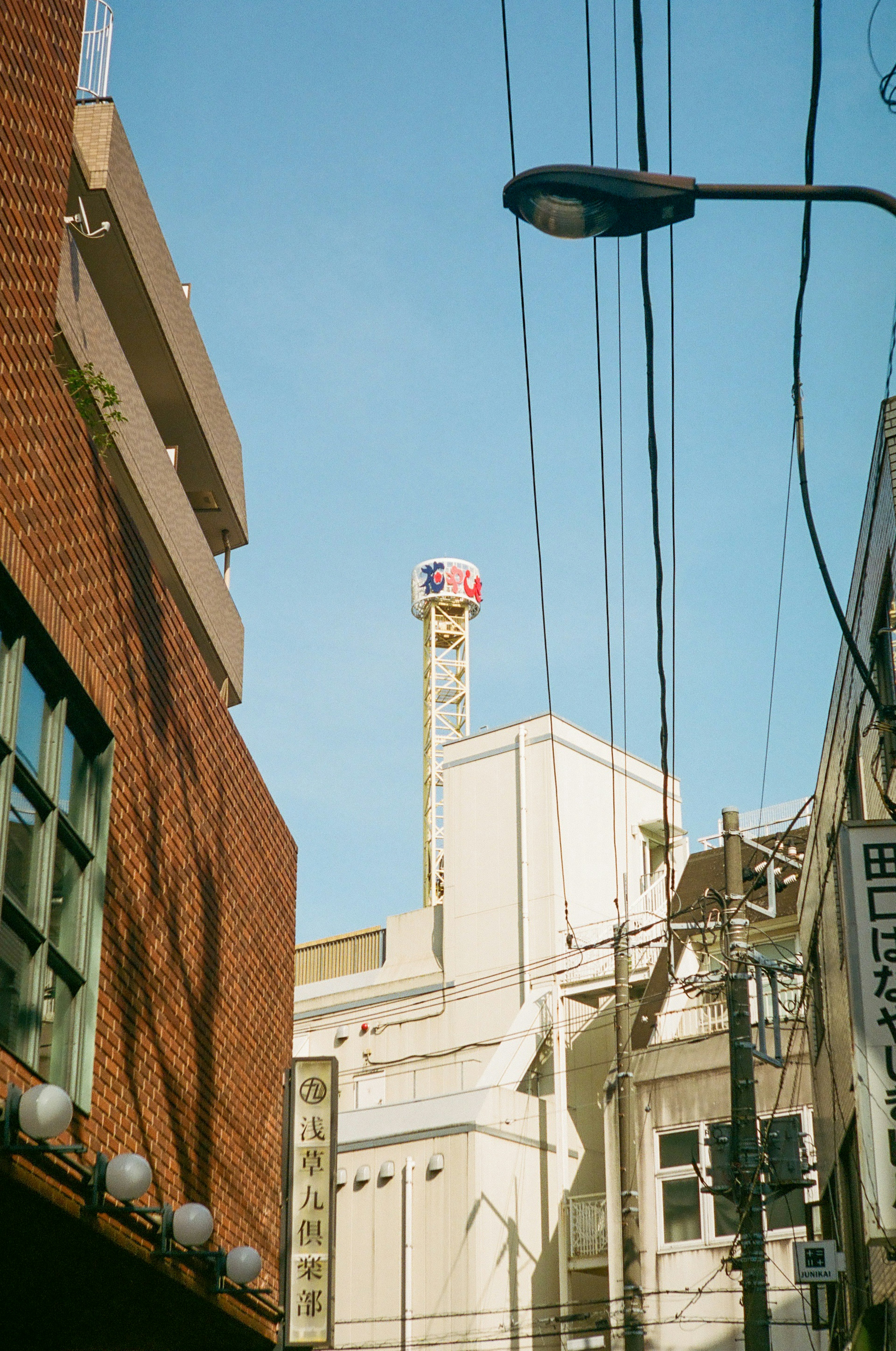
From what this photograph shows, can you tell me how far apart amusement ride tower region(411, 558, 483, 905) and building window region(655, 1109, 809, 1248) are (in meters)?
30.3

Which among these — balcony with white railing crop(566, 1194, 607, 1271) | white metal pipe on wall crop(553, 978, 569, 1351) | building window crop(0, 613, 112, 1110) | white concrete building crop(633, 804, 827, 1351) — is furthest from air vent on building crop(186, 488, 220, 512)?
white metal pipe on wall crop(553, 978, 569, 1351)

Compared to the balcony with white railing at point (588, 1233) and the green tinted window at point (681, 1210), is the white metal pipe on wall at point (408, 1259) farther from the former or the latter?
the green tinted window at point (681, 1210)

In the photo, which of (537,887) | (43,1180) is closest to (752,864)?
(537,887)

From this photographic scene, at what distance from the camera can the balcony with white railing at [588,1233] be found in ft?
93.9

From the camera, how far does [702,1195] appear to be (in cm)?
2636

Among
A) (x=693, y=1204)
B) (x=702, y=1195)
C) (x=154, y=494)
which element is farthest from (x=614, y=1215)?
(x=154, y=494)

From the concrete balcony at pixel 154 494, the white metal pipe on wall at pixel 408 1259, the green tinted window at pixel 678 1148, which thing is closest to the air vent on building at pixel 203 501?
the concrete balcony at pixel 154 494

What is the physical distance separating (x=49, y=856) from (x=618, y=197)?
5690 millimetres

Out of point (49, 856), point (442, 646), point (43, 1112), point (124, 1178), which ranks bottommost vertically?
point (124, 1178)

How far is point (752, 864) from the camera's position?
117ft

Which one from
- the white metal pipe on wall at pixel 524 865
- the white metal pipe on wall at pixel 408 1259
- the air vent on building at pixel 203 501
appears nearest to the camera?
the air vent on building at pixel 203 501

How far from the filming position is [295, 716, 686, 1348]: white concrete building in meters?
28.5

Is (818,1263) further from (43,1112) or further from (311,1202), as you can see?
(43,1112)

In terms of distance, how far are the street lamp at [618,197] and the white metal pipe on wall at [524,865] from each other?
31081mm
